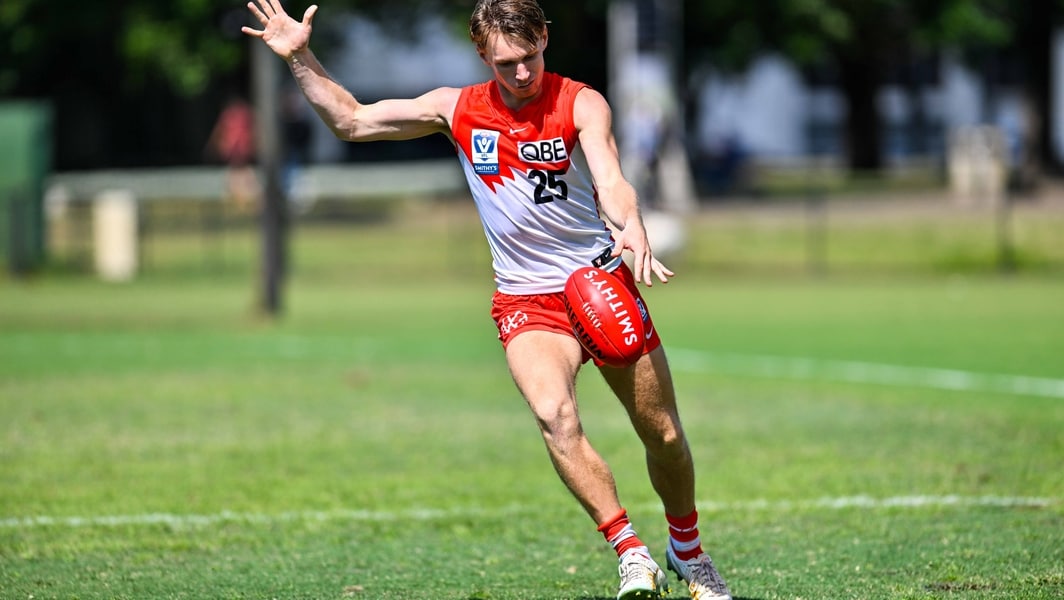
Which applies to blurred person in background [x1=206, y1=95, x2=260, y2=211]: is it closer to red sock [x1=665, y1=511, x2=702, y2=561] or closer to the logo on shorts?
the logo on shorts

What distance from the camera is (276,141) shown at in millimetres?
22453

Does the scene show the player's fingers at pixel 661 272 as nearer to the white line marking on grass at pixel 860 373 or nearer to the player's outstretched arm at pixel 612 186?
the player's outstretched arm at pixel 612 186

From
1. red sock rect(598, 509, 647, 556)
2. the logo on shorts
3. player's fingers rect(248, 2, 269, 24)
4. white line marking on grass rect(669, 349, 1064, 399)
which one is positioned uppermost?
player's fingers rect(248, 2, 269, 24)

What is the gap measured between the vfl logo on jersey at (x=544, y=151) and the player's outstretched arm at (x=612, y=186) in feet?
0.32

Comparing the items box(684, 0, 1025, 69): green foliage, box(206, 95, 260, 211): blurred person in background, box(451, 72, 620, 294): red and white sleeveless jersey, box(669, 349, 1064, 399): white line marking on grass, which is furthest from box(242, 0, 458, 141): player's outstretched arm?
box(684, 0, 1025, 69): green foliage

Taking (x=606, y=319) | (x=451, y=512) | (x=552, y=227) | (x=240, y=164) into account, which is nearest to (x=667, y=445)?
(x=606, y=319)

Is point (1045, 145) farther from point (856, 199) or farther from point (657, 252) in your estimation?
point (657, 252)

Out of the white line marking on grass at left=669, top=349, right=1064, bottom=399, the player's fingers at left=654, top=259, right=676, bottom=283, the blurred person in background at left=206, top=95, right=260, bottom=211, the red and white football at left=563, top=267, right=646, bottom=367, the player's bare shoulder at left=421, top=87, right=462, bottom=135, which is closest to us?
the player's fingers at left=654, top=259, right=676, bottom=283

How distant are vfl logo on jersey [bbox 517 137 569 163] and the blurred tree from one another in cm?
3688

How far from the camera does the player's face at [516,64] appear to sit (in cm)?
657

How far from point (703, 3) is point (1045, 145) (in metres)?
12.0

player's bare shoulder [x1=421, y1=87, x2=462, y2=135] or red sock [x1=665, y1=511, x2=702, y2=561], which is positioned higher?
player's bare shoulder [x1=421, y1=87, x2=462, y2=135]

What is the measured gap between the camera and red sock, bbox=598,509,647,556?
637 centimetres

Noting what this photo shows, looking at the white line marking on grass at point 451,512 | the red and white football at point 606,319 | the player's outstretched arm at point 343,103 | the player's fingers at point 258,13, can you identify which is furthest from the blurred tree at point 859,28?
the red and white football at point 606,319
